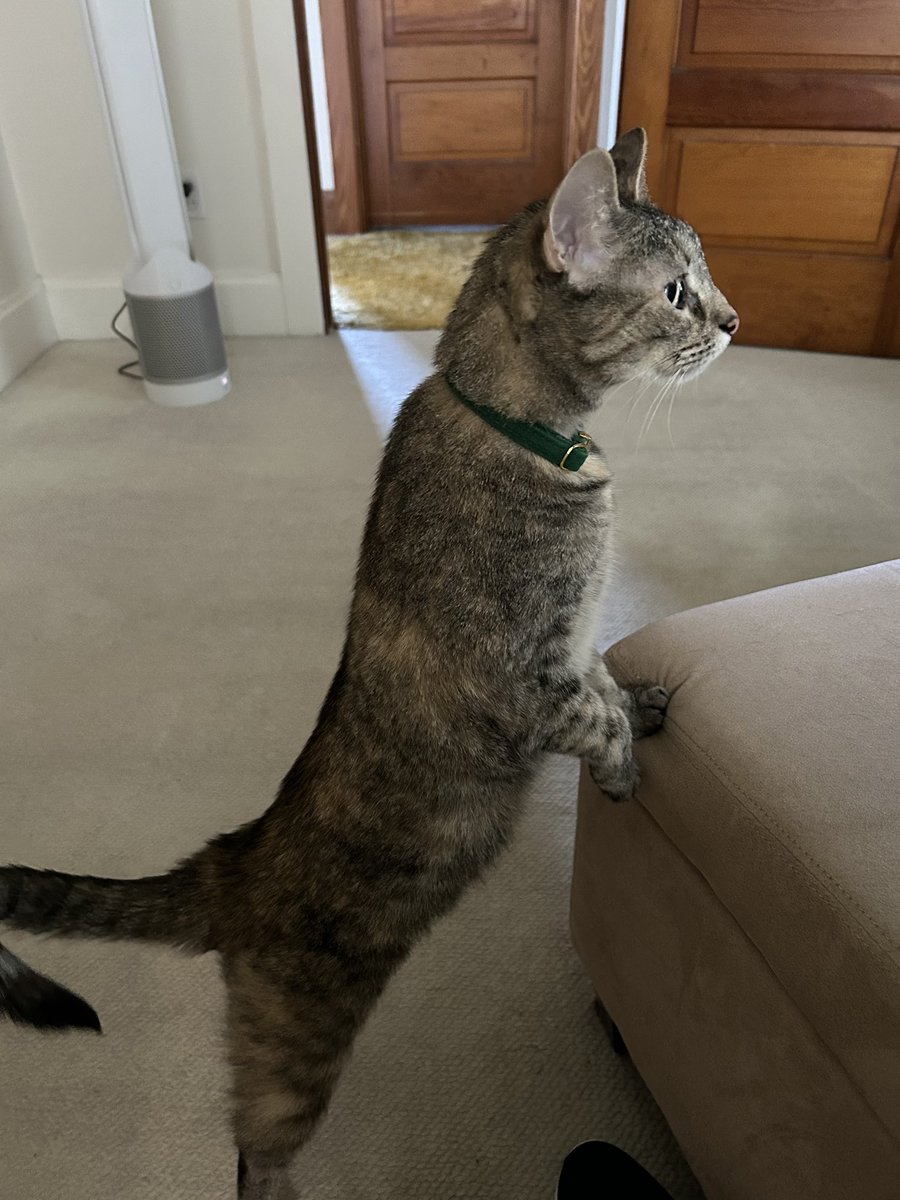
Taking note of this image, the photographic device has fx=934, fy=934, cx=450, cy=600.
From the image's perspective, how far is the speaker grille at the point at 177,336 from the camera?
2520mm

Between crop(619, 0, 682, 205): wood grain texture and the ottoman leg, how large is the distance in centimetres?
239

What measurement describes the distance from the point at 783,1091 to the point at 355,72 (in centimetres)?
405

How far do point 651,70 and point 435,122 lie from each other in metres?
1.53

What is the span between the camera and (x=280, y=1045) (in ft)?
2.94

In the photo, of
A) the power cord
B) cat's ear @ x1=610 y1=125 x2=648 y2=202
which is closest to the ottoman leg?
cat's ear @ x1=610 y1=125 x2=648 y2=202

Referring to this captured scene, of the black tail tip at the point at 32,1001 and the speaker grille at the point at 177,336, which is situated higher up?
the black tail tip at the point at 32,1001

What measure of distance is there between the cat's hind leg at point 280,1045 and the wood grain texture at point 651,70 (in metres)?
2.54

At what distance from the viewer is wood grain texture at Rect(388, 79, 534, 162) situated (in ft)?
12.7

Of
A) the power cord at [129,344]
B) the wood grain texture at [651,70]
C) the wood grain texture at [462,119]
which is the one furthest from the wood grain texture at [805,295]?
the power cord at [129,344]

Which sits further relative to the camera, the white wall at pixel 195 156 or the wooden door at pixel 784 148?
the white wall at pixel 195 156

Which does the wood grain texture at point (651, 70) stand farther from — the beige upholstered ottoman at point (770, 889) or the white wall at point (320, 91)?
the beige upholstered ottoman at point (770, 889)

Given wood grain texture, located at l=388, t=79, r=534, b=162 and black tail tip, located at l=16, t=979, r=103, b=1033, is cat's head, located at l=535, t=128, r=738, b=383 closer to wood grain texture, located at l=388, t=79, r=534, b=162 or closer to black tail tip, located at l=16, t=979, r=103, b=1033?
black tail tip, located at l=16, t=979, r=103, b=1033

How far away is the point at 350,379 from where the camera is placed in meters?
2.79

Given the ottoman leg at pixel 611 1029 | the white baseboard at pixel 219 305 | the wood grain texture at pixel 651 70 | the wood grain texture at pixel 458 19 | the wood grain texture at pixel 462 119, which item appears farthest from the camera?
the wood grain texture at pixel 462 119
